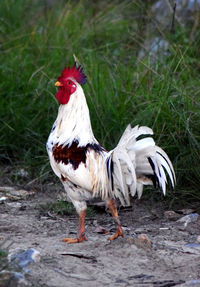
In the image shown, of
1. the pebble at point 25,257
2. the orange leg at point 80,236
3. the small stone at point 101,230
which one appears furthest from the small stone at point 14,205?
the pebble at point 25,257

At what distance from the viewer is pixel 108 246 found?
4.45 metres

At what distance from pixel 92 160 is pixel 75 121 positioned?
0.37m

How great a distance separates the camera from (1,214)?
17.7ft

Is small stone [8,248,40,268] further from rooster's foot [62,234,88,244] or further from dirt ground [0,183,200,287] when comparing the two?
rooster's foot [62,234,88,244]

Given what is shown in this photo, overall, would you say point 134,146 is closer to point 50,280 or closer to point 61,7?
point 50,280

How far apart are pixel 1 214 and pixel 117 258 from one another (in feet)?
5.07

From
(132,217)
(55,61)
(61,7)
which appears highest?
(61,7)

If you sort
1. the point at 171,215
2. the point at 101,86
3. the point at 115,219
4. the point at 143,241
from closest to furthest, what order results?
the point at 143,241
the point at 115,219
the point at 171,215
the point at 101,86

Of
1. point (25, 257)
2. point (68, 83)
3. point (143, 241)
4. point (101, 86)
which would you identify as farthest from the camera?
point (101, 86)

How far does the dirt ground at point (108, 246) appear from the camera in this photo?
385cm

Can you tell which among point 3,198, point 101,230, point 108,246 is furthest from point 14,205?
point 108,246

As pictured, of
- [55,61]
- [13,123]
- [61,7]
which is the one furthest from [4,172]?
[61,7]

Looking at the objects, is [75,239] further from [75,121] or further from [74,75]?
[74,75]

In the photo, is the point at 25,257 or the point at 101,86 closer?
the point at 25,257
